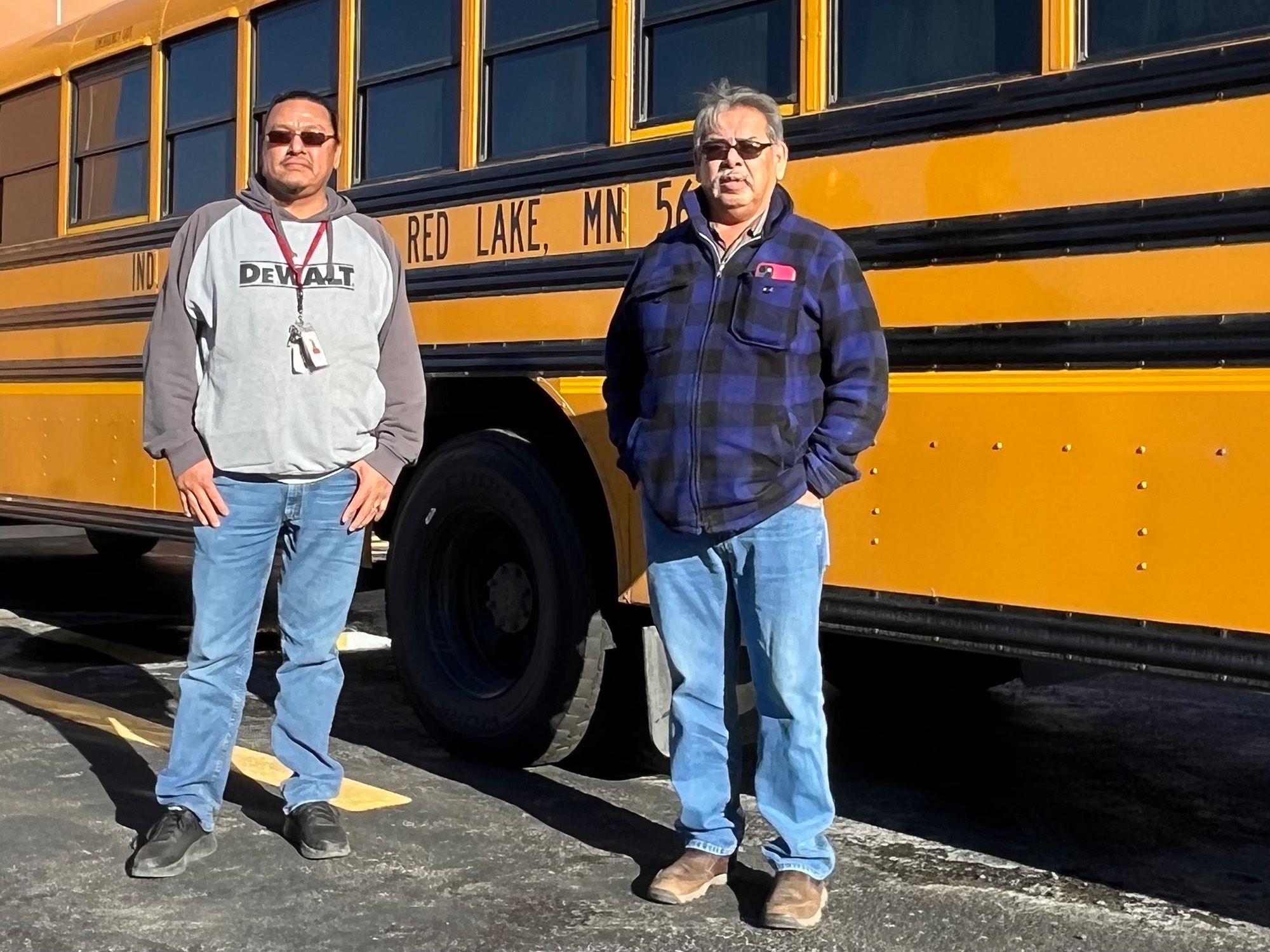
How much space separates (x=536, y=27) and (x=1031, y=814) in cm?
236

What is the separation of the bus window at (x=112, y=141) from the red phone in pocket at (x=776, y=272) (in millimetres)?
3292

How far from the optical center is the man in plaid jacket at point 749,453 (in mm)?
3059

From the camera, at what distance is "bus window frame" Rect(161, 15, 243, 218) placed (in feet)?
17.1

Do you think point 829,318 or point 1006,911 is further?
point 1006,911

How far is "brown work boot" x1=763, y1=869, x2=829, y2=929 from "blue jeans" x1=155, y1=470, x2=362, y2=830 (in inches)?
42.7

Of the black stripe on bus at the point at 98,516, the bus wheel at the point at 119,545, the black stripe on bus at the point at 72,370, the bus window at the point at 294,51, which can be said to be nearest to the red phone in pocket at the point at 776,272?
the bus window at the point at 294,51

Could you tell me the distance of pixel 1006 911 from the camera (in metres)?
3.28

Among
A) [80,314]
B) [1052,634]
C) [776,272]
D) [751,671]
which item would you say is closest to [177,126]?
[80,314]

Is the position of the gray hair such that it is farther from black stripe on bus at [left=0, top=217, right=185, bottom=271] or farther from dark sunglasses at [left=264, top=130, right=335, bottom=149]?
black stripe on bus at [left=0, top=217, right=185, bottom=271]

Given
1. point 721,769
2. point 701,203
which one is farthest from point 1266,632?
point 701,203

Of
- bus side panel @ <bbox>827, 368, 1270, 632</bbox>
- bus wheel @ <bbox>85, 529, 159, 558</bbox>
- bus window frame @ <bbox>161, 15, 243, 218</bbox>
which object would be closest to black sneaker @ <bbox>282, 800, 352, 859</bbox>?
bus side panel @ <bbox>827, 368, 1270, 632</bbox>

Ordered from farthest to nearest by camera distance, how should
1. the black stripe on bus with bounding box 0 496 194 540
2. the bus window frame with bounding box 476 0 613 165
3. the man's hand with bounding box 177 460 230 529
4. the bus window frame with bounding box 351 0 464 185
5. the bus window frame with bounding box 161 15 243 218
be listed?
the black stripe on bus with bounding box 0 496 194 540 → the bus window frame with bounding box 161 15 243 218 → the bus window frame with bounding box 351 0 464 185 → the bus window frame with bounding box 476 0 613 165 → the man's hand with bounding box 177 460 230 529

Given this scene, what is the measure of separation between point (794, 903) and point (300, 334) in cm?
153

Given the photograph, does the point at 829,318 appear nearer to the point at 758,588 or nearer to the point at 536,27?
the point at 758,588
